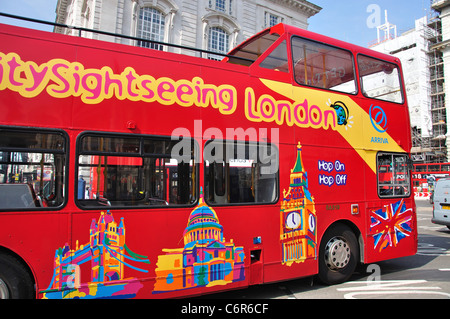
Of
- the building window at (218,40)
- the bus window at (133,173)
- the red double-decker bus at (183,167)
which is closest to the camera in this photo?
the red double-decker bus at (183,167)

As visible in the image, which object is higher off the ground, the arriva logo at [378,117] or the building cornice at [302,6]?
the building cornice at [302,6]

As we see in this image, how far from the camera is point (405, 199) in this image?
6922 millimetres

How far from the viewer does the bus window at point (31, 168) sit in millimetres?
3645

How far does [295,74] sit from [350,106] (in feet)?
4.59

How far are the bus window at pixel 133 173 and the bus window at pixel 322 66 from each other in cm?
265

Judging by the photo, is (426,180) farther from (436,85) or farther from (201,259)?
(436,85)

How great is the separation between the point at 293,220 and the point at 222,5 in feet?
86.9

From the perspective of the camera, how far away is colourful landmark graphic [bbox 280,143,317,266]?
532cm

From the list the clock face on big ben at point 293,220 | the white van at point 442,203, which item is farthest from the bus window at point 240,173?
the white van at point 442,203

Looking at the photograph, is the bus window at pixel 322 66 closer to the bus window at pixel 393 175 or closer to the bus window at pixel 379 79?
the bus window at pixel 379 79

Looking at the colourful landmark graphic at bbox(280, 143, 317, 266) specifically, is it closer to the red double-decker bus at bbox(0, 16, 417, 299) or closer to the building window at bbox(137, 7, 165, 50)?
the red double-decker bus at bbox(0, 16, 417, 299)

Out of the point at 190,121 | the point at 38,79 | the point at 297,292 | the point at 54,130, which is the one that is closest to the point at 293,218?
the point at 297,292

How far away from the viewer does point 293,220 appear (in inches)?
213

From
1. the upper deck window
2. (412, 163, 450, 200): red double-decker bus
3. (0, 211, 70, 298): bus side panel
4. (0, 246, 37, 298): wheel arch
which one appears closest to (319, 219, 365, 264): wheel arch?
the upper deck window
